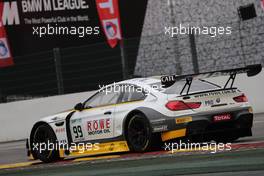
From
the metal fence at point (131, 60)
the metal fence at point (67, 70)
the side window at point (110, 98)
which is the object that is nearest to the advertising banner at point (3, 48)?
the metal fence at point (67, 70)

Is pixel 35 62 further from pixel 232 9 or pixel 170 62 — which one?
pixel 232 9

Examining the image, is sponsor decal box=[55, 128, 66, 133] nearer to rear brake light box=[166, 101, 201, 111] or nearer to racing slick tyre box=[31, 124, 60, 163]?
racing slick tyre box=[31, 124, 60, 163]

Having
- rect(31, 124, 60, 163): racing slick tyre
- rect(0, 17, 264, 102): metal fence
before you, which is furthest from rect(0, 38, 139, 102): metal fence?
rect(31, 124, 60, 163): racing slick tyre

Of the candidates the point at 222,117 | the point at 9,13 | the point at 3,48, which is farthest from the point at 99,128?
the point at 9,13

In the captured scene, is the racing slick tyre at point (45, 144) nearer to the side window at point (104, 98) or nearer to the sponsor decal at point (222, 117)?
the side window at point (104, 98)

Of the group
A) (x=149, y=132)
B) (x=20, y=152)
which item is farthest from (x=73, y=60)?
(x=149, y=132)

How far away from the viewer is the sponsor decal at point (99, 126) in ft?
42.9

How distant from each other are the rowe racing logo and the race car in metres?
14.7

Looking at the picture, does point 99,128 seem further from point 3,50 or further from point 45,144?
point 3,50

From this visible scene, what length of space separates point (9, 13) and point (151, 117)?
16763 mm

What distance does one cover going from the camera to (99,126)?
13.2 metres

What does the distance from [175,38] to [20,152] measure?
237 inches

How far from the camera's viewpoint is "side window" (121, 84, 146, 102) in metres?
12.8

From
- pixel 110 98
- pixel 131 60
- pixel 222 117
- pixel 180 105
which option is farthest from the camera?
pixel 131 60
